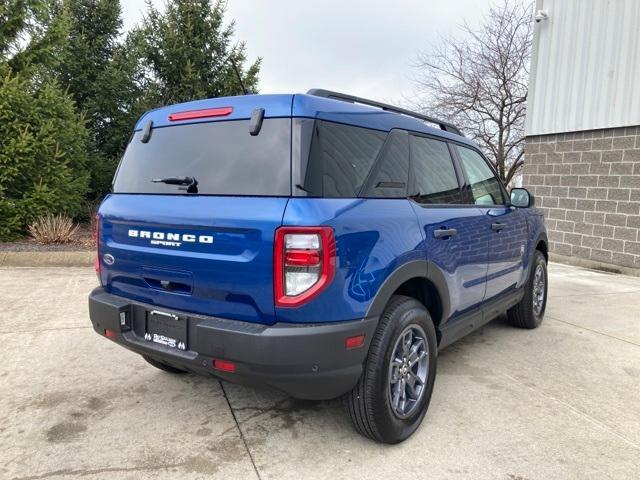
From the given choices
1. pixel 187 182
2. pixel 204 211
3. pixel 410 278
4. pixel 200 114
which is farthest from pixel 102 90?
pixel 410 278

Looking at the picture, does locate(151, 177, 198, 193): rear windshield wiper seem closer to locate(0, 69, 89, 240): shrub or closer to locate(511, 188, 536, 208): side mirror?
locate(511, 188, 536, 208): side mirror

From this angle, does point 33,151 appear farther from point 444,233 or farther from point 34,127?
point 444,233

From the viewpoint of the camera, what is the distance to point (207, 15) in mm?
12281

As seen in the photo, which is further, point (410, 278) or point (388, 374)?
point (410, 278)

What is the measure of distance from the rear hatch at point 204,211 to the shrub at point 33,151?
683 centimetres

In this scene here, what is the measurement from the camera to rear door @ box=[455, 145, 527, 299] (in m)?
3.87

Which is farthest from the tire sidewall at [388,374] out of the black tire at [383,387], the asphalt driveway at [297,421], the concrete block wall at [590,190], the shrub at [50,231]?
the shrub at [50,231]

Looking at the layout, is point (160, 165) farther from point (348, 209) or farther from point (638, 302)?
point (638, 302)

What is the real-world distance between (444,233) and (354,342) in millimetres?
1103

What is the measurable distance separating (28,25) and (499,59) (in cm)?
1438

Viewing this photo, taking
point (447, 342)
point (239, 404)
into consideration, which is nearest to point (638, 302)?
point (447, 342)

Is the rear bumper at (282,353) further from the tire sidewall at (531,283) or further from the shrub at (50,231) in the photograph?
the shrub at (50,231)

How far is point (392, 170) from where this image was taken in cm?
288

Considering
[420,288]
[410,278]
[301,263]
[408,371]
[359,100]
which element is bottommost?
[408,371]
